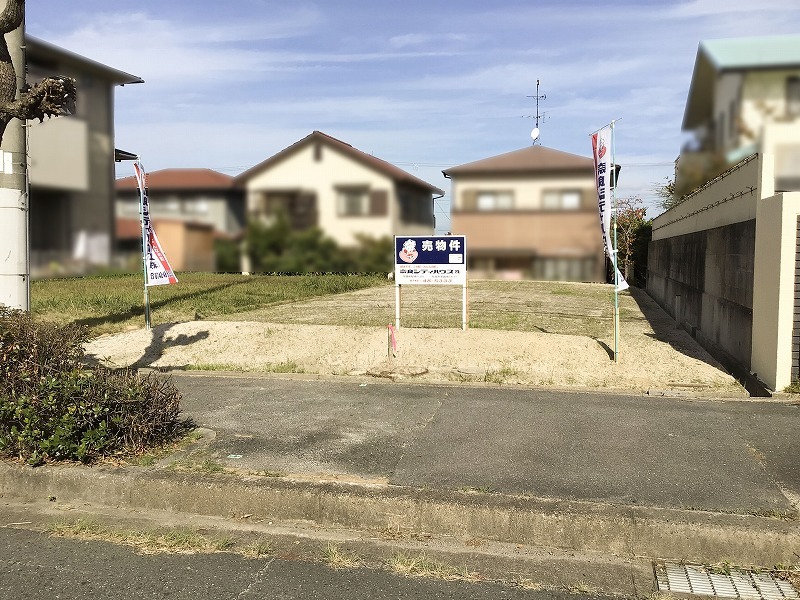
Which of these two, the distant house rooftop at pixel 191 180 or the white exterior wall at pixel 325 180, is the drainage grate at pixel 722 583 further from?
the distant house rooftop at pixel 191 180

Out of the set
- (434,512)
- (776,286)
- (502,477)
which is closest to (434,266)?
(776,286)

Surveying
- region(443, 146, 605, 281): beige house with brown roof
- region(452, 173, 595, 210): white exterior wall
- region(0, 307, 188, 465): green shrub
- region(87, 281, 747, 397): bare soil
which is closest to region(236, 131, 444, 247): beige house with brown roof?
region(452, 173, 595, 210): white exterior wall

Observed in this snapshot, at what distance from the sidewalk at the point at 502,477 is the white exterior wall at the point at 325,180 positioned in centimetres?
168

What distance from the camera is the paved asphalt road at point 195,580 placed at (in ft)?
11.1

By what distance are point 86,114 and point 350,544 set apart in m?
3.12

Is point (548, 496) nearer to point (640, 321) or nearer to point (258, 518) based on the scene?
point (258, 518)

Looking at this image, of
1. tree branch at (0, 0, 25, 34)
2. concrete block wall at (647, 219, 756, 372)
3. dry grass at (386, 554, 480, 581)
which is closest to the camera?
dry grass at (386, 554, 480, 581)

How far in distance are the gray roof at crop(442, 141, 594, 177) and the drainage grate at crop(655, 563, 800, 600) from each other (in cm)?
242

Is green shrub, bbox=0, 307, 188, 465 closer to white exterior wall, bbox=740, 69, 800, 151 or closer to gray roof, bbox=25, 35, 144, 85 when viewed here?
gray roof, bbox=25, 35, 144, 85

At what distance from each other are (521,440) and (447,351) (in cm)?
463

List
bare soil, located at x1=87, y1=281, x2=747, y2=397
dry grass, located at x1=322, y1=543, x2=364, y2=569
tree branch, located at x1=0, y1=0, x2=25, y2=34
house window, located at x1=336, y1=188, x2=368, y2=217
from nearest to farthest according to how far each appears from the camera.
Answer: dry grass, located at x1=322, y1=543, x2=364, y2=569
house window, located at x1=336, y1=188, x2=368, y2=217
tree branch, located at x1=0, y1=0, x2=25, y2=34
bare soil, located at x1=87, y1=281, x2=747, y2=397

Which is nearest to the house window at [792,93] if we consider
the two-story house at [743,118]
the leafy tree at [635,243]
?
the two-story house at [743,118]

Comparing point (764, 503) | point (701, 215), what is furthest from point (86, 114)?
point (701, 215)

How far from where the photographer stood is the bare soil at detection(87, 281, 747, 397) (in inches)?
363
